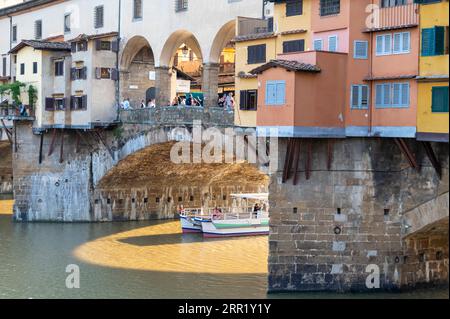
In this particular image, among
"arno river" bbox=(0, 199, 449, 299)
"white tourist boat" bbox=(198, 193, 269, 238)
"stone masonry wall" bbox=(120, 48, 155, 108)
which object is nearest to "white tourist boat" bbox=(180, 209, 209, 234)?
"white tourist boat" bbox=(198, 193, 269, 238)

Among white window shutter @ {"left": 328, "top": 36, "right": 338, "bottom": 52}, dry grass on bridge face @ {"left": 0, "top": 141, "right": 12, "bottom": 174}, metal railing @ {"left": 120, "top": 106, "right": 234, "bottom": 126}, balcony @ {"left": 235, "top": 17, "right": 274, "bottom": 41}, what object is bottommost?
dry grass on bridge face @ {"left": 0, "top": 141, "right": 12, "bottom": 174}

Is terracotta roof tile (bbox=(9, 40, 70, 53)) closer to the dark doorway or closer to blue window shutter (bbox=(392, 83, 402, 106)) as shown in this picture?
the dark doorway

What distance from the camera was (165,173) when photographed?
48.7m

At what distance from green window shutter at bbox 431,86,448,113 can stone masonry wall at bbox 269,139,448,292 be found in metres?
2.50

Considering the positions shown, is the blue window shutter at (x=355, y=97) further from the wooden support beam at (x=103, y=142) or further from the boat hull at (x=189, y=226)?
the wooden support beam at (x=103, y=142)

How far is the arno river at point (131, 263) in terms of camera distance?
30.4 metres

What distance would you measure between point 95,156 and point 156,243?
833cm

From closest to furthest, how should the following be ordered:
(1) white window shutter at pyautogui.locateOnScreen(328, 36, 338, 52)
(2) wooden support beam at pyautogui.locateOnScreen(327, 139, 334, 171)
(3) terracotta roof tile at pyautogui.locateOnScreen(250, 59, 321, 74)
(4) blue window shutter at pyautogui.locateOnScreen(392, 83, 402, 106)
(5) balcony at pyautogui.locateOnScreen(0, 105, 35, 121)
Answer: (4) blue window shutter at pyautogui.locateOnScreen(392, 83, 402, 106) < (3) terracotta roof tile at pyautogui.locateOnScreen(250, 59, 321, 74) < (1) white window shutter at pyautogui.locateOnScreen(328, 36, 338, 52) < (2) wooden support beam at pyautogui.locateOnScreen(327, 139, 334, 171) < (5) balcony at pyautogui.locateOnScreen(0, 105, 35, 121)

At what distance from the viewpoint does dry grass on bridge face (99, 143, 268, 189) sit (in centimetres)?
4619

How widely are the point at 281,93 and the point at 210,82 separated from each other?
12.4 metres

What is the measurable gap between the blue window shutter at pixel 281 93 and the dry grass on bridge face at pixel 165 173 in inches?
680

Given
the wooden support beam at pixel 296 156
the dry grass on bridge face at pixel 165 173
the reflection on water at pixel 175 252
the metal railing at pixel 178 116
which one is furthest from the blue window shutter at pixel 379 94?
the dry grass on bridge face at pixel 165 173
